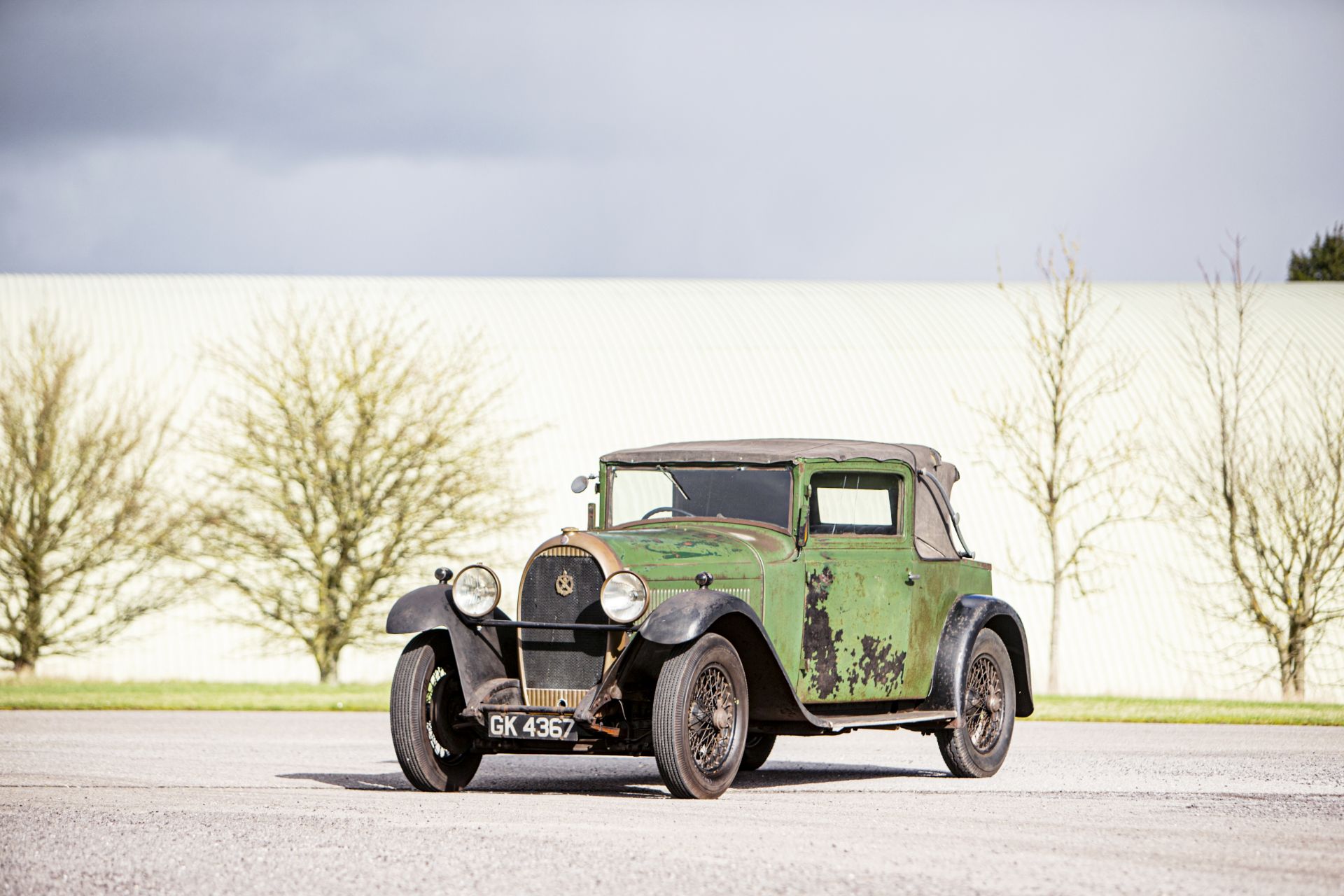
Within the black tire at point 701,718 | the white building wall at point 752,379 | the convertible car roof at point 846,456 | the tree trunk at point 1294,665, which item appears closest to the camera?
the black tire at point 701,718

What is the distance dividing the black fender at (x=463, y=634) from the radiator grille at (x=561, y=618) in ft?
0.81

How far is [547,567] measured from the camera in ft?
30.7

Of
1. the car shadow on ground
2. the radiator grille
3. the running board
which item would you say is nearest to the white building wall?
the car shadow on ground

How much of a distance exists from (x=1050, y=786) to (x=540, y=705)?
10.7ft

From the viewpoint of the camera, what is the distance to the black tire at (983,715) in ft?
35.3

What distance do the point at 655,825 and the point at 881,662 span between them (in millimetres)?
3001

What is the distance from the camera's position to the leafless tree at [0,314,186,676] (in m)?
24.4

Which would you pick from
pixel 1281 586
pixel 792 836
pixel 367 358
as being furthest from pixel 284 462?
pixel 792 836

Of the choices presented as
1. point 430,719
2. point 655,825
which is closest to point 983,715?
point 430,719

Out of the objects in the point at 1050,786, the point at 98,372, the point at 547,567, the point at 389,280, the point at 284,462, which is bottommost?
the point at 1050,786

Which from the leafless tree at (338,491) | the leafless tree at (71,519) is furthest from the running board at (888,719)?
the leafless tree at (71,519)

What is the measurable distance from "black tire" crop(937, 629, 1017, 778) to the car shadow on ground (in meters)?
0.33

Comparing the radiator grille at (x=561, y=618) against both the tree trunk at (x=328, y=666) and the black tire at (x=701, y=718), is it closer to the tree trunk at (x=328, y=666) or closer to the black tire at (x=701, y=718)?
the black tire at (x=701, y=718)

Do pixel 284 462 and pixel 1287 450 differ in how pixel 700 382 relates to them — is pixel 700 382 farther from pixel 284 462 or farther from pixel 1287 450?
pixel 1287 450
